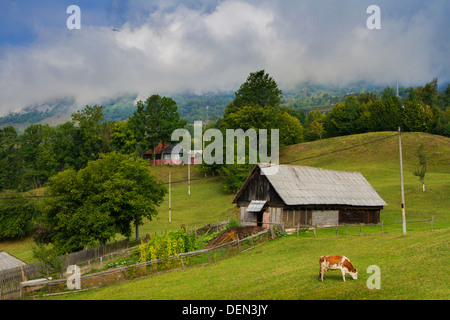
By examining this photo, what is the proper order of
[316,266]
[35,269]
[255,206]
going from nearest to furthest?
1. [316,266]
2. [35,269]
3. [255,206]

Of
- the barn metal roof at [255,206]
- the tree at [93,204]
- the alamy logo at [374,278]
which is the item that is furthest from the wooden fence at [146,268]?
the tree at [93,204]

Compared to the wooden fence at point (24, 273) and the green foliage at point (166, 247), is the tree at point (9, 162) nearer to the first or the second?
the wooden fence at point (24, 273)

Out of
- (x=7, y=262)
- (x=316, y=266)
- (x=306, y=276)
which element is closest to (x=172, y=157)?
(x=7, y=262)

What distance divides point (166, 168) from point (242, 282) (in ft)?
250

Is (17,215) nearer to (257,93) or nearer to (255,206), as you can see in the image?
(255,206)

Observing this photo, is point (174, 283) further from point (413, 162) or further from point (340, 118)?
point (340, 118)

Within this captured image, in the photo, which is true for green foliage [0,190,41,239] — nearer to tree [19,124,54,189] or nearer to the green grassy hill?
the green grassy hill

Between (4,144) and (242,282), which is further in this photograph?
(4,144)

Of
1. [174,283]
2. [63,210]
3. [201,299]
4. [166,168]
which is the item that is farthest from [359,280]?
[166,168]

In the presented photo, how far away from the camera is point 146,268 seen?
2420 cm

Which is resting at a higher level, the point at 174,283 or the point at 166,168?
the point at 166,168

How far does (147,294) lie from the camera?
1820 centimetres

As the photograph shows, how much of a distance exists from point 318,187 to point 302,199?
3.74 meters
